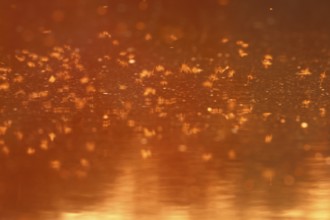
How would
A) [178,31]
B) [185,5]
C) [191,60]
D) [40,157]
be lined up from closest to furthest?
[40,157]
[191,60]
[178,31]
[185,5]

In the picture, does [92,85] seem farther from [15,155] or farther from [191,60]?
[15,155]

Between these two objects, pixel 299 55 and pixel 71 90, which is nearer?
pixel 71 90

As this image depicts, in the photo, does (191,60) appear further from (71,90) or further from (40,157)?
(40,157)

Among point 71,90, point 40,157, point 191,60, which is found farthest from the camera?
point 191,60

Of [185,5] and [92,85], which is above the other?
[185,5]

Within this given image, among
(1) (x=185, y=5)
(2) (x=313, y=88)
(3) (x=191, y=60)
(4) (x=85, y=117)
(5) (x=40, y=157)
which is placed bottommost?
(5) (x=40, y=157)

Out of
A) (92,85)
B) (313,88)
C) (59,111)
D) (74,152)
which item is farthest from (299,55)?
(74,152)
